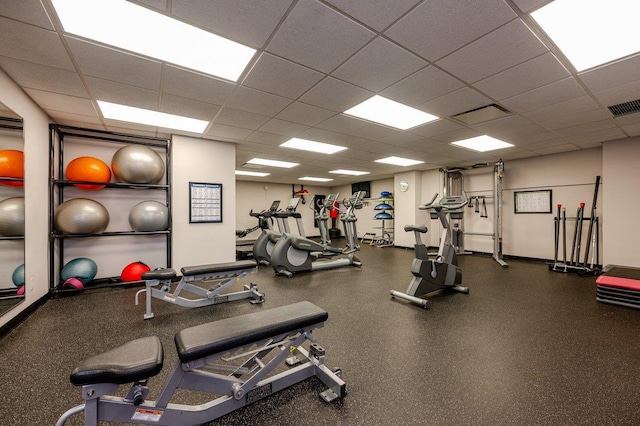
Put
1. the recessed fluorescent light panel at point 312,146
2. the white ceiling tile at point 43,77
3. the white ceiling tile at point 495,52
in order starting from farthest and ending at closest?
the recessed fluorescent light panel at point 312,146 → the white ceiling tile at point 43,77 → the white ceiling tile at point 495,52

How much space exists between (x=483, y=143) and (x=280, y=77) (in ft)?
14.0

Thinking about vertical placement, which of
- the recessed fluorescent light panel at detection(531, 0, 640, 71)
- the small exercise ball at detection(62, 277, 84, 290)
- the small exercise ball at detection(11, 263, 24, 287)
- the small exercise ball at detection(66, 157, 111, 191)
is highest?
the recessed fluorescent light panel at detection(531, 0, 640, 71)

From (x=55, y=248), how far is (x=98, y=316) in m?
1.63

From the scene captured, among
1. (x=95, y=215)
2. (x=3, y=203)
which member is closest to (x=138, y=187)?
(x=95, y=215)

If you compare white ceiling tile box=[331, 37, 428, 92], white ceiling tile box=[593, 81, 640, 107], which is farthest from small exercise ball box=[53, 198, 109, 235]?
white ceiling tile box=[593, 81, 640, 107]

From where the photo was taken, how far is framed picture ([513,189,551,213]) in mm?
5891

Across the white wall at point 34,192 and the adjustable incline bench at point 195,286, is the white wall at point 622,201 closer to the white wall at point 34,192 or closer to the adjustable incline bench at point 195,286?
the adjustable incline bench at point 195,286

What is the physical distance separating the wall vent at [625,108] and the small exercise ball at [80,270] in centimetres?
721

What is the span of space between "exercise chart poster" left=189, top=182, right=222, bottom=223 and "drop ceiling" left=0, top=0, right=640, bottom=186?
3.06 feet

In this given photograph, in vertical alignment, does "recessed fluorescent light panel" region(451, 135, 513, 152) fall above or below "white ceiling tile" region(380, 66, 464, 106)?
below

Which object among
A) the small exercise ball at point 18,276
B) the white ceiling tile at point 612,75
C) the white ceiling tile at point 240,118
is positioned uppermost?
the white ceiling tile at point 612,75

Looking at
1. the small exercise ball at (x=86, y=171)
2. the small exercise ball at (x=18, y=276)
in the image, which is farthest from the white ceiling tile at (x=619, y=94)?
the small exercise ball at (x=18, y=276)

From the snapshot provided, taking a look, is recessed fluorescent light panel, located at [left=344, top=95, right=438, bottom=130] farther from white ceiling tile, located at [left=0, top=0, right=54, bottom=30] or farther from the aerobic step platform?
the aerobic step platform

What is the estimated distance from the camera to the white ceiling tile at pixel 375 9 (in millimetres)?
1646
